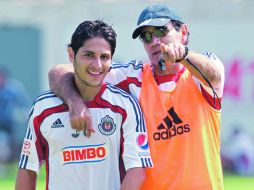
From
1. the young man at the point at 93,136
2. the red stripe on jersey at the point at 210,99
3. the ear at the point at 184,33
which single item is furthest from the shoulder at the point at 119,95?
the ear at the point at 184,33

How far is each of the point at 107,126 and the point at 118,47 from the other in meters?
15.3

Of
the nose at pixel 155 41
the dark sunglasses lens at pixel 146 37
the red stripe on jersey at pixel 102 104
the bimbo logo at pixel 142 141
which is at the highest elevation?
the dark sunglasses lens at pixel 146 37

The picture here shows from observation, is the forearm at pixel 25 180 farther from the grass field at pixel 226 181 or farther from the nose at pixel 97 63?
the grass field at pixel 226 181

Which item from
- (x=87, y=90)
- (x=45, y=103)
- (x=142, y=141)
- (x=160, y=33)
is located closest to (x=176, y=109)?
(x=142, y=141)

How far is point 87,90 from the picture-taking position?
6062 mm

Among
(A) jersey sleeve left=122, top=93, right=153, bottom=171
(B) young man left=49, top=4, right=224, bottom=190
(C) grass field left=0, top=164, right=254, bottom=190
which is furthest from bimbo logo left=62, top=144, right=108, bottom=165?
(C) grass field left=0, top=164, right=254, bottom=190

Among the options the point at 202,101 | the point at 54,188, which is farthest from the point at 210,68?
the point at 54,188

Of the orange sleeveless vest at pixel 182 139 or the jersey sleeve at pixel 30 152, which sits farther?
the orange sleeveless vest at pixel 182 139

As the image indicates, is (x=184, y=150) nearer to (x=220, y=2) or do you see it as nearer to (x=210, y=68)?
(x=210, y=68)

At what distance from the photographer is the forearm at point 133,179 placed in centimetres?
583

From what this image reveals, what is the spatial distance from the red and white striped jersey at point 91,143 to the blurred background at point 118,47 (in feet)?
47.4

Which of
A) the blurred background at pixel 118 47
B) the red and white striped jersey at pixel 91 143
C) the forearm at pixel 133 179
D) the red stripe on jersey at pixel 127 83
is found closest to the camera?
the forearm at pixel 133 179

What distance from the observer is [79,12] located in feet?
71.7

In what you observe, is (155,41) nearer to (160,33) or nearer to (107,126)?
(160,33)
